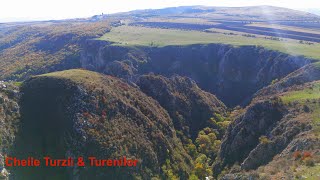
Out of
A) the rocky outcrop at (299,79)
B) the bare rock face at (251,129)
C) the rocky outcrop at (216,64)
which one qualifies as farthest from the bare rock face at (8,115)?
the rocky outcrop at (299,79)

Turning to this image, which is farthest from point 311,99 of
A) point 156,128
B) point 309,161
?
point 156,128

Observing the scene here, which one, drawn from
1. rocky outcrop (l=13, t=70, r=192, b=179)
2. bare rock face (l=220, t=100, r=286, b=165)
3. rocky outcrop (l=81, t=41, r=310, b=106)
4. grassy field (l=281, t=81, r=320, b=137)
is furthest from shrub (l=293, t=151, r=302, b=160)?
rocky outcrop (l=81, t=41, r=310, b=106)

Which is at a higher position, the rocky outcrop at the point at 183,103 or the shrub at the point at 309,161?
the shrub at the point at 309,161

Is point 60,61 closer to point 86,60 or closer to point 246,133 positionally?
point 86,60

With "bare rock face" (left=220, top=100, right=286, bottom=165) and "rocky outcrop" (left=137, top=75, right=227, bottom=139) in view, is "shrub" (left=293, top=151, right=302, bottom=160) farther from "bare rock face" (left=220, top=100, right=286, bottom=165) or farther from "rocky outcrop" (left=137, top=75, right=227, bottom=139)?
"rocky outcrop" (left=137, top=75, right=227, bottom=139)

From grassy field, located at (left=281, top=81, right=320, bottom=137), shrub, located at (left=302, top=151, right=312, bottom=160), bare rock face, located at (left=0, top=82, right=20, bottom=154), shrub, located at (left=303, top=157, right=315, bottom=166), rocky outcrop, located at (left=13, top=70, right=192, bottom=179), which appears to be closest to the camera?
shrub, located at (left=303, top=157, right=315, bottom=166)

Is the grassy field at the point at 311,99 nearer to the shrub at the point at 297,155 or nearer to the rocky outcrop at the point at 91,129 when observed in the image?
the shrub at the point at 297,155

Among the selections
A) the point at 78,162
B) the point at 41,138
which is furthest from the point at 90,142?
the point at 41,138
